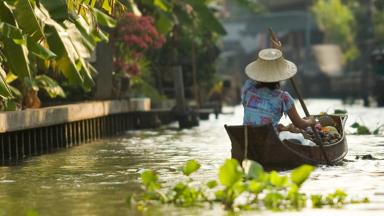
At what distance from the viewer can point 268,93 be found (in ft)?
54.5

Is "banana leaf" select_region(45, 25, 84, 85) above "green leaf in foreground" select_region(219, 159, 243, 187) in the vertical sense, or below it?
above

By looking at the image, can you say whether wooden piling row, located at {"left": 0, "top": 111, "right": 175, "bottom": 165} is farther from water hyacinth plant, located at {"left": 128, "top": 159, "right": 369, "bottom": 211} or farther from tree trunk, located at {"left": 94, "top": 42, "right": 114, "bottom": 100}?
water hyacinth plant, located at {"left": 128, "top": 159, "right": 369, "bottom": 211}

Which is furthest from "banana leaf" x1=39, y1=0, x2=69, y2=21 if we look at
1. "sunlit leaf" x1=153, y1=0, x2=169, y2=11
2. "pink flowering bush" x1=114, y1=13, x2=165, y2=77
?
"pink flowering bush" x1=114, y1=13, x2=165, y2=77

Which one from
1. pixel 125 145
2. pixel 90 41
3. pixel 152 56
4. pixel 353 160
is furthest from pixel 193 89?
pixel 353 160

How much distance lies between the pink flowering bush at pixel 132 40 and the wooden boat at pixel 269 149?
15.2 meters

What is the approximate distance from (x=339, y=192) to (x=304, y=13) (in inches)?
3183

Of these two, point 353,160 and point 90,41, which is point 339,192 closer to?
point 353,160

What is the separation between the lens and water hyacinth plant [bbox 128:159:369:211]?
1243cm

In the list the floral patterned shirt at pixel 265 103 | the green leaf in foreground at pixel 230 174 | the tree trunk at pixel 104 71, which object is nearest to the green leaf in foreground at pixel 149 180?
the green leaf in foreground at pixel 230 174

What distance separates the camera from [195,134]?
96.8 ft

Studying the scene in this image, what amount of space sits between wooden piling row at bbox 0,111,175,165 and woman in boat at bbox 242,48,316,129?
18.0 feet

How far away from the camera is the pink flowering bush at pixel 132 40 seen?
106 ft

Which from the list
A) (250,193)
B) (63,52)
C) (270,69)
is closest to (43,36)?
(63,52)

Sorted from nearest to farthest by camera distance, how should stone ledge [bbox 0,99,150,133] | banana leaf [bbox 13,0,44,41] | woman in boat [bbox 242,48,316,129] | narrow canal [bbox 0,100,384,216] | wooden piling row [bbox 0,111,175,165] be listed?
narrow canal [bbox 0,100,384,216]
woman in boat [bbox 242,48,316,129]
banana leaf [bbox 13,0,44,41]
stone ledge [bbox 0,99,150,133]
wooden piling row [bbox 0,111,175,165]
